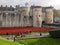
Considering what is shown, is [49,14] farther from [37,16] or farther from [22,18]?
[22,18]

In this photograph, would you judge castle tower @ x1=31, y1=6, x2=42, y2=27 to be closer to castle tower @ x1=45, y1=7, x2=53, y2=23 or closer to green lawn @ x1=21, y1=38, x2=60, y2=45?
castle tower @ x1=45, y1=7, x2=53, y2=23

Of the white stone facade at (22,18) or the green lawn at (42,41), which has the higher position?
the white stone facade at (22,18)

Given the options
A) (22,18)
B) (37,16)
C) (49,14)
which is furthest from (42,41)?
(49,14)

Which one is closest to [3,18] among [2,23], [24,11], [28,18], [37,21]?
[2,23]

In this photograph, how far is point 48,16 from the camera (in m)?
49.2

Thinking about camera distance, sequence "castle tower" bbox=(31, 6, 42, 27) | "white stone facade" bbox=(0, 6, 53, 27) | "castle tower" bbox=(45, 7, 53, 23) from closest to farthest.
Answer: "white stone facade" bbox=(0, 6, 53, 27) < "castle tower" bbox=(31, 6, 42, 27) < "castle tower" bbox=(45, 7, 53, 23)

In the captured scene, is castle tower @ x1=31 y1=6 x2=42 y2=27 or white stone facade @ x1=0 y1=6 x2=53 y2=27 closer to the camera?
white stone facade @ x1=0 y1=6 x2=53 y2=27

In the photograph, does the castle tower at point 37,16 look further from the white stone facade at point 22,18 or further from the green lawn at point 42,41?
the green lawn at point 42,41

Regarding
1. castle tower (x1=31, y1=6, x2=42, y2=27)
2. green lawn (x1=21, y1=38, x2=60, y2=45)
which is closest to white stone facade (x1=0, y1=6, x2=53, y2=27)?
castle tower (x1=31, y1=6, x2=42, y2=27)

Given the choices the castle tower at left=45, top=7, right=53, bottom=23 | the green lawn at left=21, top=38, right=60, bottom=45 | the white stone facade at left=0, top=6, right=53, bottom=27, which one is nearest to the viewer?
the green lawn at left=21, top=38, right=60, bottom=45

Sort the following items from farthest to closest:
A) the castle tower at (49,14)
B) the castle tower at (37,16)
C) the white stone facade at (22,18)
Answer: the castle tower at (49,14) < the castle tower at (37,16) < the white stone facade at (22,18)

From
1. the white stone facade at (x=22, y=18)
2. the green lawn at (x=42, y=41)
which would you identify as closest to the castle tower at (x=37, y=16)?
the white stone facade at (x=22, y=18)

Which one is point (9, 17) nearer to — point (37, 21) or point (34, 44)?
point (37, 21)

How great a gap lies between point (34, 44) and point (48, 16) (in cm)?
2672
